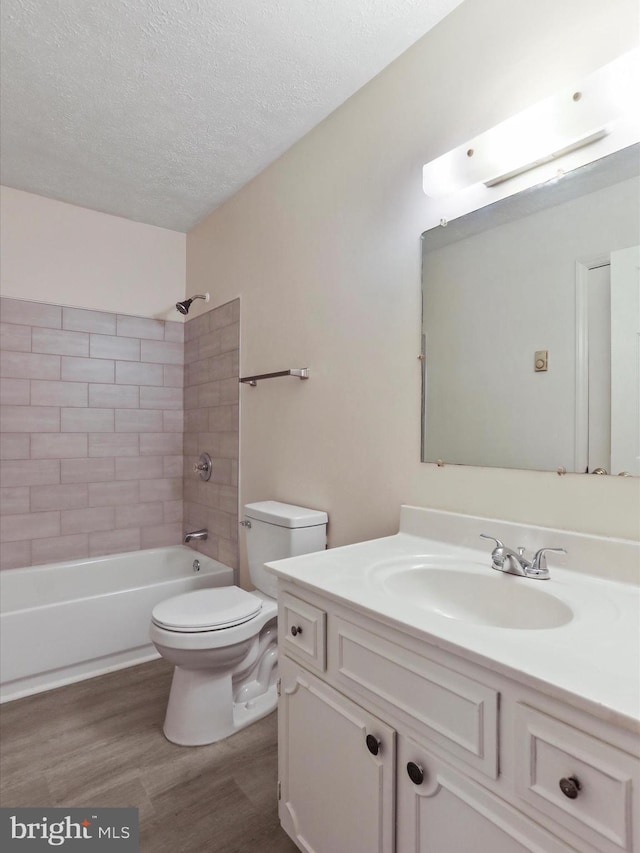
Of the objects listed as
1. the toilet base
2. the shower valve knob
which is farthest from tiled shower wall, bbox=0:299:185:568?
the toilet base

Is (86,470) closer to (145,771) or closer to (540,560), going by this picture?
(145,771)

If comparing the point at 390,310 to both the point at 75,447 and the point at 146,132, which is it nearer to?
the point at 146,132

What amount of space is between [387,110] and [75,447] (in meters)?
2.49

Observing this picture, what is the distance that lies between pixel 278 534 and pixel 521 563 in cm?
109

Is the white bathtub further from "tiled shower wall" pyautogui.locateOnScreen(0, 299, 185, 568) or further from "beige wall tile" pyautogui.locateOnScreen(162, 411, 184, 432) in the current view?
"beige wall tile" pyautogui.locateOnScreen(162, 411, 184, 432)

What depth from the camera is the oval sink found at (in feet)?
3.53

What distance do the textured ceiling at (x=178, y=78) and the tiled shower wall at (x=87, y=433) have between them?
895 mm

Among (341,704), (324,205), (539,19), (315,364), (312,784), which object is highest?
(539,19)

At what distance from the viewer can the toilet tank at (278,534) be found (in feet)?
6.44

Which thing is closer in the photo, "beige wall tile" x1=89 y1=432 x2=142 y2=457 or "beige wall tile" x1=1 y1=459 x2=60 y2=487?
"beige wall tile" x1=1 y1=459 x2=60 y2=487

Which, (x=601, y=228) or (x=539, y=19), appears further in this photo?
(x=539, y=19)

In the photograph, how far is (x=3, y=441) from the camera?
2736 millimetres

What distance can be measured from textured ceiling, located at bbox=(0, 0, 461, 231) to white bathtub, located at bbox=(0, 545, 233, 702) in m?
2.20

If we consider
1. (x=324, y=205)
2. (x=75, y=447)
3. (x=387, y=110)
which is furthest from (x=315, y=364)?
(x=75, y=447)
